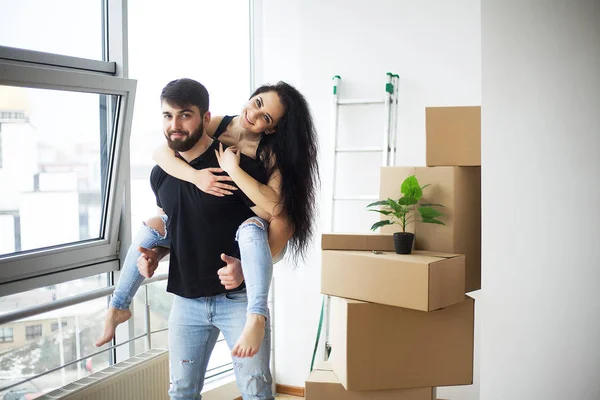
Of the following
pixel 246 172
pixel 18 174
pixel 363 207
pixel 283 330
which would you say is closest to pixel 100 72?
pixel 18 174

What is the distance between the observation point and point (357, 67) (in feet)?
11.4

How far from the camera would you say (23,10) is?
2.27 m

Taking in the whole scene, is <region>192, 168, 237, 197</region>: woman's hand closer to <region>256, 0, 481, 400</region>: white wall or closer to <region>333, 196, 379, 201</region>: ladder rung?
<region>333, 196, 379, 201</region>: ladder rung

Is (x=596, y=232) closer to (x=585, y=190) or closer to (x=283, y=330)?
(x=585, y=190)

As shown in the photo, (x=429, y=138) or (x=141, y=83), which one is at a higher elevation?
(x=141, y=83)

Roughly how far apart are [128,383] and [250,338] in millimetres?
930

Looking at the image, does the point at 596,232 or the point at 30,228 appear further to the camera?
the point at 30,228

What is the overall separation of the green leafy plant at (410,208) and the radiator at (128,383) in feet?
3.24

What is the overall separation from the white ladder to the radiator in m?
1.02

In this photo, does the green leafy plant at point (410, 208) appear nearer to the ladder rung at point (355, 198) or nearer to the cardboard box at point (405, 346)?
the cardboard box at point (405, 346)

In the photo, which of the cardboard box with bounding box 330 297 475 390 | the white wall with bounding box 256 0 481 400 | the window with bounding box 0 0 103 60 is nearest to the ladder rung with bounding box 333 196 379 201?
the white wall with bounding box 256 0 481 400

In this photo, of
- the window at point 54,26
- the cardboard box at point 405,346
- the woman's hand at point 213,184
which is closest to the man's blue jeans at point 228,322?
the woman's hand at point 213,184

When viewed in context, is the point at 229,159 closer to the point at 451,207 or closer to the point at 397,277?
the point at 397,277

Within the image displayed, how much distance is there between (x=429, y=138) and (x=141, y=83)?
4.15 ft
